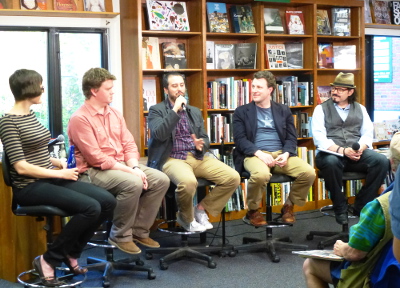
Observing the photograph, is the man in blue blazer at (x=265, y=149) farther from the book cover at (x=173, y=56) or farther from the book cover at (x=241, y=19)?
the book cover at (x=241, y=19)

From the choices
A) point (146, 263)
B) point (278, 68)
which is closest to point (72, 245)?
point (146, 263)

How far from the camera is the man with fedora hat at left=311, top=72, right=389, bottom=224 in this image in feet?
15.9

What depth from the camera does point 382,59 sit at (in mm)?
7109

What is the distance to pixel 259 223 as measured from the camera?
467 centimetres

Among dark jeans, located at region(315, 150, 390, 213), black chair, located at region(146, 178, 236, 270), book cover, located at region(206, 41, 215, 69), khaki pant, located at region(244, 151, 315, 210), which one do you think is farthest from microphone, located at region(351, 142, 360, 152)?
book cover, located at region(206, 41, 215, 69)

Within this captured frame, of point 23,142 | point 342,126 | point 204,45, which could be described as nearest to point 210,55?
point 204,45

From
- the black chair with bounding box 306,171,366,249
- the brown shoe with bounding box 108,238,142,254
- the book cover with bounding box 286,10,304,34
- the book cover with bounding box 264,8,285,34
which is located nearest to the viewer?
the brown shoe with bounding box 108,238,142,254

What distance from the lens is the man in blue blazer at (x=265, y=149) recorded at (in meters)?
4.65

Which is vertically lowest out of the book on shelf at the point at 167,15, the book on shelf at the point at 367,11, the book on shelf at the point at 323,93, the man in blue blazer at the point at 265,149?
the man in blue blazer at the point at 265,149

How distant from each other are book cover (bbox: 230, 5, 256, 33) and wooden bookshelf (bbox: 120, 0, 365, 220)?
0.18ft

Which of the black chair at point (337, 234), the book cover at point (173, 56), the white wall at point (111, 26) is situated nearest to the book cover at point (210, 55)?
the book cover at point (173, 56)

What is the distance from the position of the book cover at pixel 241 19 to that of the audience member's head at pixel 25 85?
2.64 metres

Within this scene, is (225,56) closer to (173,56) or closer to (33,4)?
(173,56)

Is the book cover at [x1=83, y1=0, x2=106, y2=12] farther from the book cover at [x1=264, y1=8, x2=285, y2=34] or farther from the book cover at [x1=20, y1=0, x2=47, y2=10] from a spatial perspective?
the book cover at [x1=264, y1=8, x2=285, y2=34]
